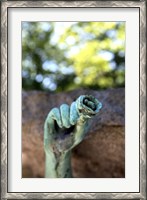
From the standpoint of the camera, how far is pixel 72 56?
165 inches

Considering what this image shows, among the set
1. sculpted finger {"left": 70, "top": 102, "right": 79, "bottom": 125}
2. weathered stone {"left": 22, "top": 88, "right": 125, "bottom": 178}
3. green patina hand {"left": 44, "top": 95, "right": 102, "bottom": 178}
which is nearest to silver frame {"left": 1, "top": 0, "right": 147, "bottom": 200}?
green patina hand {"left": 44, "top": 95, "right": 102, "bottom": 178}

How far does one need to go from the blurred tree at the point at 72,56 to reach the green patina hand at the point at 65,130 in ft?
7.57

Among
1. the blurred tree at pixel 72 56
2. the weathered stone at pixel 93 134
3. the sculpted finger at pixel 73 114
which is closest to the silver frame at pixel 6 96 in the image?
the weathered stone at pixel 93 134

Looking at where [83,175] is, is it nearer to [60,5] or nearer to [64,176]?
[64,176]

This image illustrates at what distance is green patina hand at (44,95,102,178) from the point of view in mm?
1143

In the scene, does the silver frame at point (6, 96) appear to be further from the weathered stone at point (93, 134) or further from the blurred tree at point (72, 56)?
the blurred tree at point (72, 56)

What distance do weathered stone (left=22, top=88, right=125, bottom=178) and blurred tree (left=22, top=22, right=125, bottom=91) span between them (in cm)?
181

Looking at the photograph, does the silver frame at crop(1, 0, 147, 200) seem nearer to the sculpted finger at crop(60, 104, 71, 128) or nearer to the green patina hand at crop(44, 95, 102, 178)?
the green patina hand at crop(44, 95, 102, 178)

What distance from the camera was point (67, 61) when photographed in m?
4.19

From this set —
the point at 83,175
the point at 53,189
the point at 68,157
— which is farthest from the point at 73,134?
the point at 83,175

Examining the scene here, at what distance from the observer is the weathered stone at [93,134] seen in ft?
5.60

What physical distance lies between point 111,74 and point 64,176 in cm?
285

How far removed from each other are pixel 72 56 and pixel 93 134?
8.46ft

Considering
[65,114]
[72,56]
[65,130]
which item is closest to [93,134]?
[65,130]
